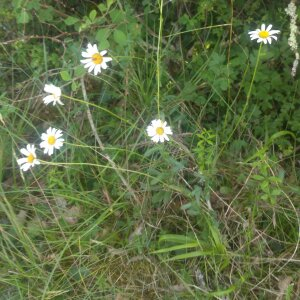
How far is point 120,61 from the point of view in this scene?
71.6 inches

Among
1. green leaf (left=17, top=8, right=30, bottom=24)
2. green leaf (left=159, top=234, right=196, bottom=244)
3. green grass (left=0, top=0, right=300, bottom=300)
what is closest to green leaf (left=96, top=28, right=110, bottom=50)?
green grass (left=0, top=0, right=300, bottom=300)

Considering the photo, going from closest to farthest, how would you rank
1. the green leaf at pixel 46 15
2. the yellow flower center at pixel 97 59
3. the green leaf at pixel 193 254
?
the yellow flower center at pixel 97 59, the green leaf at pixel 193 254, the green leaf at pixel 46 15

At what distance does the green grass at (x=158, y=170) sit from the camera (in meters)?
1.71

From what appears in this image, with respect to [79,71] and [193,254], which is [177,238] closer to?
[193,254]

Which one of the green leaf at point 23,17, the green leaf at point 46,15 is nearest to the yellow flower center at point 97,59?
the green leaf at point 23,17

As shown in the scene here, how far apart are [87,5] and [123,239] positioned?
1035mm

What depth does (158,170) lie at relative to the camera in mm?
1781

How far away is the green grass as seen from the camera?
171 centimetres

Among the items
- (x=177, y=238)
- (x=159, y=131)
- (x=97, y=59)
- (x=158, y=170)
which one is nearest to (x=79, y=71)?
(x=97, y=59)

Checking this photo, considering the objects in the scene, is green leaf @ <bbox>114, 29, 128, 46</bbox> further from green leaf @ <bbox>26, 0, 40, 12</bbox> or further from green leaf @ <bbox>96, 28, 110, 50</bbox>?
green leaf @ <bbox>26, 0, 40, 12</bbox>

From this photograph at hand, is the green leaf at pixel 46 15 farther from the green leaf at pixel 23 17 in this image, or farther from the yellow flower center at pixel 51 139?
the yellow flower center at pixel 51 139

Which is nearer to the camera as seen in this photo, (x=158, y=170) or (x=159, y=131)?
(x=159, y=131)

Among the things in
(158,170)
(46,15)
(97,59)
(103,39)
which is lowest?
(158,170)

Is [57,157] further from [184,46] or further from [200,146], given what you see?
[184,46]
